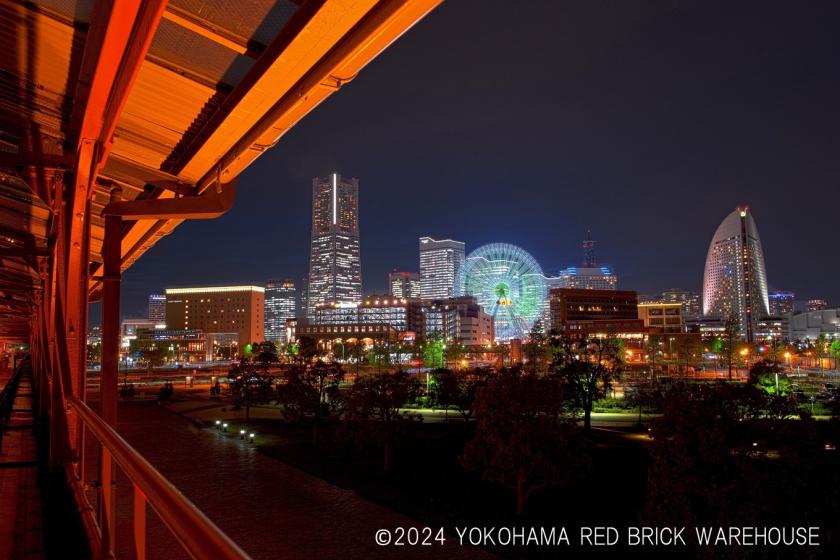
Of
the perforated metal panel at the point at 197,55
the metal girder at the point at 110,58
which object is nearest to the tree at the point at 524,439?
the metal girder at the point at 110,58

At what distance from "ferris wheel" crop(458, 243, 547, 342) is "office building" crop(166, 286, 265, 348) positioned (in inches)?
2649

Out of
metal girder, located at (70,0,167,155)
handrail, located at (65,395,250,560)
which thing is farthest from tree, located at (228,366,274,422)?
handrail, located at (65,395,250,560)

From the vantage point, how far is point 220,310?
129m

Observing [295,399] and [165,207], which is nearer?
[165,207]

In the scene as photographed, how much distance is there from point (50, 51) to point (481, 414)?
1339 cm

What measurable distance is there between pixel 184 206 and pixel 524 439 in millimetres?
11511

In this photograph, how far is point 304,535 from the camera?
39.5 ft

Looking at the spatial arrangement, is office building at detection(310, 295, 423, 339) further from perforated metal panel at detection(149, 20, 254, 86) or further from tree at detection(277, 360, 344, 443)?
perforated metal panel at detection(149, 20, 254, 86)

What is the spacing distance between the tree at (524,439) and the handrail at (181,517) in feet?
44.8

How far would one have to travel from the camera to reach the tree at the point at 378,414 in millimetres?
18234

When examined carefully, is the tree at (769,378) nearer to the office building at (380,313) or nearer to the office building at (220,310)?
the office building at (380,313)

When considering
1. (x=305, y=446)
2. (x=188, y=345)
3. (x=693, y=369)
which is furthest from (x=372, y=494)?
(x=188, y=345)

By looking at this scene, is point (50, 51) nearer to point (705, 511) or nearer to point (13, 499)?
point (13, 499)

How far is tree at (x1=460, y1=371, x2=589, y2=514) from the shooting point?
568 inches
